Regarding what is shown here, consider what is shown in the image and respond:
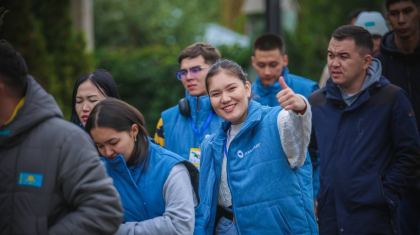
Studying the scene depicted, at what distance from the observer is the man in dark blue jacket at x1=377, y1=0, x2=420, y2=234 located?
17.8ft

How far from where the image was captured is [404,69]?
18.7ft

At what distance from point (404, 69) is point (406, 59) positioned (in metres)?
0.11

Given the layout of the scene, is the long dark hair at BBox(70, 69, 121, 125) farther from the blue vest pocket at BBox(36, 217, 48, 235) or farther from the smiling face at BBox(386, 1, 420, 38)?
the smiling face at BBox(386, 1, 420, 38)

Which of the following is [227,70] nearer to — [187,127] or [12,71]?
[187,127]

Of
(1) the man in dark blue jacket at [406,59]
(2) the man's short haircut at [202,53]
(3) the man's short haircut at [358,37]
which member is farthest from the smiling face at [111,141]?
(1) the man in dark blue jacket at [406,59]

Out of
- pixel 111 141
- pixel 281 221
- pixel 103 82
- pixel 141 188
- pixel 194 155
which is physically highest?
pixel 103 82

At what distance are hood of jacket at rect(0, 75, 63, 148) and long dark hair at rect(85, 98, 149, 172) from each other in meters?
0.48

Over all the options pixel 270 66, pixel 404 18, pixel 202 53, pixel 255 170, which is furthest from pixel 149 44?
pixel 255 170

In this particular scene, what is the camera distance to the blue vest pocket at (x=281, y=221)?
12.5ft

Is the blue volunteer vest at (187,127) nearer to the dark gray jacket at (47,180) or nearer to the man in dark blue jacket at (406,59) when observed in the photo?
the man in dark blue jacket at (406,59)

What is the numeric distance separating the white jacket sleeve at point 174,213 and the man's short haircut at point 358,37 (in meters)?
2.46

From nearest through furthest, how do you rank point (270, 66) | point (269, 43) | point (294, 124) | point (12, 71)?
point (12, 71) < point (294, 124) < point (270, 66) < point (269, 43)

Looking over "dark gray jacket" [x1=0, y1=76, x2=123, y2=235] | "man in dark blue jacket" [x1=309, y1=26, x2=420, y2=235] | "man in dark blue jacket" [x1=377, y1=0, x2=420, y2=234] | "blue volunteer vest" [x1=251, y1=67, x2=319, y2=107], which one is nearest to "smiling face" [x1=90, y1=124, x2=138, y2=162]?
"dark gray jacket" [x1=0, y1=76, x2=123, y2=235]

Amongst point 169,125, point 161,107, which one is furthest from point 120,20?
point 169,125
